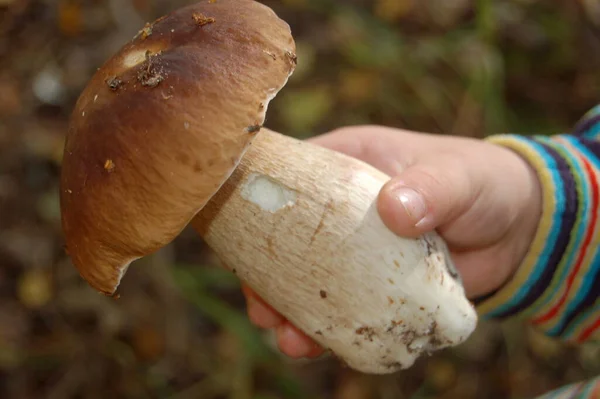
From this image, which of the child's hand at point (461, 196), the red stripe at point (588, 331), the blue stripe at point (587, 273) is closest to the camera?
the child's hand at point (461, 196)

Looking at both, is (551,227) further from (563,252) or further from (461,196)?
(461,196)

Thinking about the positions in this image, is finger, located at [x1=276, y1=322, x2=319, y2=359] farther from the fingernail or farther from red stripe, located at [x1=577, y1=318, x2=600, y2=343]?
red stripe, located at [x1=577, y1=318, x2=600, y2=343]

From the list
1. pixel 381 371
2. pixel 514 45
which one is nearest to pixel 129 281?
pixel 381 371

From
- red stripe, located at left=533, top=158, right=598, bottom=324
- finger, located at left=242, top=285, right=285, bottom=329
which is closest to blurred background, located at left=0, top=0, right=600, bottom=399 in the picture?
finger, located at left=242, top=285, right=285, bottom=329

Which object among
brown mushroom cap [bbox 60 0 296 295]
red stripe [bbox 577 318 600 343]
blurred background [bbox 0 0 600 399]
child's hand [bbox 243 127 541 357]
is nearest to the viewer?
brown mushroom cap [bbox 60 0 296 295]

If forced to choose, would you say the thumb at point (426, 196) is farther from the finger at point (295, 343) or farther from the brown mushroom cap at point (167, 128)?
the finger at point (295, 343)

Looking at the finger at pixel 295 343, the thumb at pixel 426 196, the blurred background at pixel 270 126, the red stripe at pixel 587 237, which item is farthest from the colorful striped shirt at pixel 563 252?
the blurred background at pixel 270 126

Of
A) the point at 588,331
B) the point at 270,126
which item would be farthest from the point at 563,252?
the point at 270,126
